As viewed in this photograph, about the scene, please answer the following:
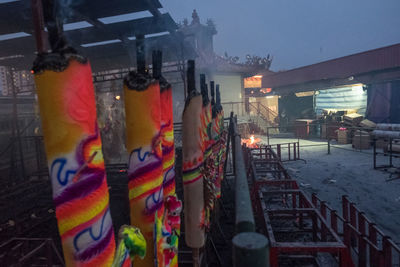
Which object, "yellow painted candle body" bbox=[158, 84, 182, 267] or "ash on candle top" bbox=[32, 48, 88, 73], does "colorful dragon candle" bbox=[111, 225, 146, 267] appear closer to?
"yellow painted candle body" bbox=[158, 84, 182, 267]

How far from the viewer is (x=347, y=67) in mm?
20359

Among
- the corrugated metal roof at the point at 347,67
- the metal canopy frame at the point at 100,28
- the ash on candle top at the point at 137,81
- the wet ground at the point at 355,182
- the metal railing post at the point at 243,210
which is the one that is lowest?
the wet ground at the point at 355,182

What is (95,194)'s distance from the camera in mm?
1352

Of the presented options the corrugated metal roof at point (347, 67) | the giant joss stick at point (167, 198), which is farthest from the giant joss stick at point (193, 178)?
the corrugated metal roof at point (347, 67)

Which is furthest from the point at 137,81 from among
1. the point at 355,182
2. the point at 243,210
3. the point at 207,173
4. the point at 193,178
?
the point at 355,182

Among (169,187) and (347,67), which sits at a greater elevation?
(347,67)

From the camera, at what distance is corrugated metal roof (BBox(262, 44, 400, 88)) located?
17516mm

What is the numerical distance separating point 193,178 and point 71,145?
5.40 feet

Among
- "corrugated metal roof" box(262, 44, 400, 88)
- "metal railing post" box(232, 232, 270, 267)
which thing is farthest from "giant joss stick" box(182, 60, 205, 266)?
"corrugated metal roof" box(262, 44, 400, 88)

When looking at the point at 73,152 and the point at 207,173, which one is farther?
the point at 207,173

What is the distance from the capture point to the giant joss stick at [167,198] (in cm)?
196

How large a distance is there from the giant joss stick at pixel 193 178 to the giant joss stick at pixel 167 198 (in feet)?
1.06

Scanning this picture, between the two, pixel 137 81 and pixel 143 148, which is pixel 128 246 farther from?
pixel 137 81

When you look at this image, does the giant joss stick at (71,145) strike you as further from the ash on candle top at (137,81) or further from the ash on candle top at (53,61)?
the ash on candle top at (137,81)
